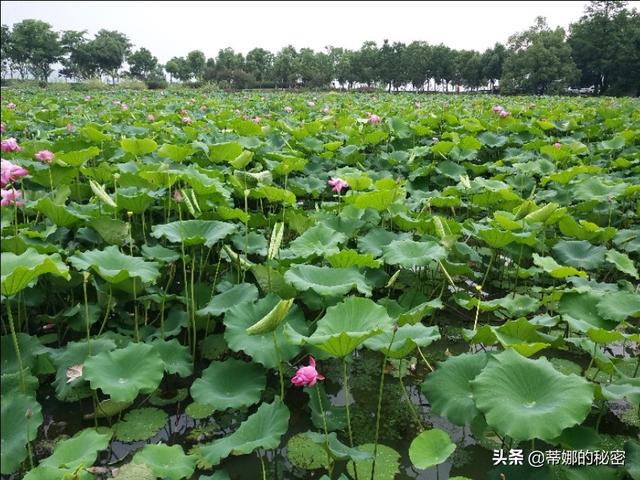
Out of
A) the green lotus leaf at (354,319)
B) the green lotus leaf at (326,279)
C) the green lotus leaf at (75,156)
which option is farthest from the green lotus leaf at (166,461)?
the green lotus leaf at (75,156)

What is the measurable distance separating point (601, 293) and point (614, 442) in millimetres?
697

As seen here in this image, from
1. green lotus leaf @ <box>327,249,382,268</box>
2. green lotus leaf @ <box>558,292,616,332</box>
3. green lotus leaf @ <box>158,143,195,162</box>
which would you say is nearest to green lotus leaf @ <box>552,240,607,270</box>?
green lotus leaf @ <box>558,292,616,332</box>

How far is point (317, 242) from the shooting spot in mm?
2916

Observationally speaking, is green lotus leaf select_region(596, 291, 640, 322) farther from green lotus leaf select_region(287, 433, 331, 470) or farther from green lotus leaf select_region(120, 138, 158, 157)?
green lotus leaf select_region(120, 138, 158, 157)

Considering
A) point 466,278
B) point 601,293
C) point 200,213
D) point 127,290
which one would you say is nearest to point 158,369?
point 127,290

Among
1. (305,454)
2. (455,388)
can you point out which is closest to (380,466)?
(305,454)

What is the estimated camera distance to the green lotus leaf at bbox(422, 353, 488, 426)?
1.77 metres

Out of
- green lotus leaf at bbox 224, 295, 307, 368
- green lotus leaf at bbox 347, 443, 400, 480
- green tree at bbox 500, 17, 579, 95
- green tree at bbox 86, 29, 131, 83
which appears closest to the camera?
green lotus leaf at bbox 347, 443, 400, 480

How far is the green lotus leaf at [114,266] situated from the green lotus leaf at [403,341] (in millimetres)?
1055

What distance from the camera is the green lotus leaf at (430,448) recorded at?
1.62m

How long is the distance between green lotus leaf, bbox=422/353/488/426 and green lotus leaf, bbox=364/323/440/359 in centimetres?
14

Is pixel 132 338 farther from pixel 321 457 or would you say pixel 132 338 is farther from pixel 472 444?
pixel 472 444

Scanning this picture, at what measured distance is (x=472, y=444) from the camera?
2.11m

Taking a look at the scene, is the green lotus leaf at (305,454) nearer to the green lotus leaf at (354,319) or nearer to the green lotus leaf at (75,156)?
the green lotus leaf at (354,319)
